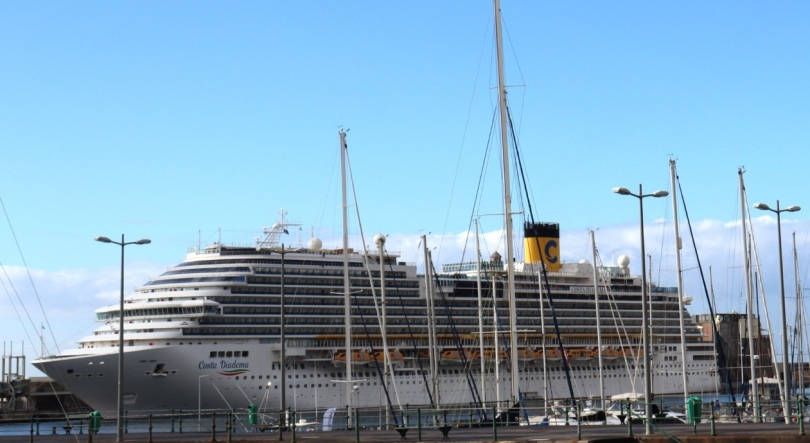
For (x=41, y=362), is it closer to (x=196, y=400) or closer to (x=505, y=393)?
(x=196, y=400)

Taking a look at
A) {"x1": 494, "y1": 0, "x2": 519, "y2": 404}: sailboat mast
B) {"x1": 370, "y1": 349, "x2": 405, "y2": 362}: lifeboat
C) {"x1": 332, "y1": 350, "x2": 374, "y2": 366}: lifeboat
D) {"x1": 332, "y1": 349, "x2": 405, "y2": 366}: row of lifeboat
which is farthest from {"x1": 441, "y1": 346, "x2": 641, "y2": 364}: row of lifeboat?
{"x1": 494, "y1": 0, "x2": 519, "y2": 404}: sailboat mast

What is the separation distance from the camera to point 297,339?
83.9 metres

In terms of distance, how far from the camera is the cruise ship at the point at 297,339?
256 ft

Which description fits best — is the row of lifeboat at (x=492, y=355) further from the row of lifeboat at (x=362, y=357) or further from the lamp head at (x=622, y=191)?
the lamp head at (x=622, y=191)

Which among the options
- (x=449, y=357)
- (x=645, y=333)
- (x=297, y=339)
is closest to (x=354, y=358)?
(x=297, y=339)

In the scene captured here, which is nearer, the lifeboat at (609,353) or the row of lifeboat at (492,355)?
the row of lifeboat at (492,355)

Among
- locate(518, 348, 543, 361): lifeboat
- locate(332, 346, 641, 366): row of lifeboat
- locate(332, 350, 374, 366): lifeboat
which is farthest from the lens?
locate(518, 348, 543, 361): lifeboat

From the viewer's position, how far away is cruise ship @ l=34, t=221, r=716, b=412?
7800 centimetres

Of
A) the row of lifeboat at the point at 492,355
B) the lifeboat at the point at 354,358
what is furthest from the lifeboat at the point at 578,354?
the lifeboat at the point at 354,358

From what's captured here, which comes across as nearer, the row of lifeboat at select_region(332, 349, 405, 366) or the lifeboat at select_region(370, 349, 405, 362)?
the row of lifeboat at select_region(332, 349, 405, 366)

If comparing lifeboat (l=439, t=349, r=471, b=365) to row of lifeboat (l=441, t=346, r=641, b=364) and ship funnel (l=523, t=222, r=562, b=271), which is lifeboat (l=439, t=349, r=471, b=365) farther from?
ship funnel (l=523, t=222, r=562, b=271)

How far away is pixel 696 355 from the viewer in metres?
113

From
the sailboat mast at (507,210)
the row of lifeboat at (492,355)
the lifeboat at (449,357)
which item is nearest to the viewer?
the sailboat mast at (507,210)

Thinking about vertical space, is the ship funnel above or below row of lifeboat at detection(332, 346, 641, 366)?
above
